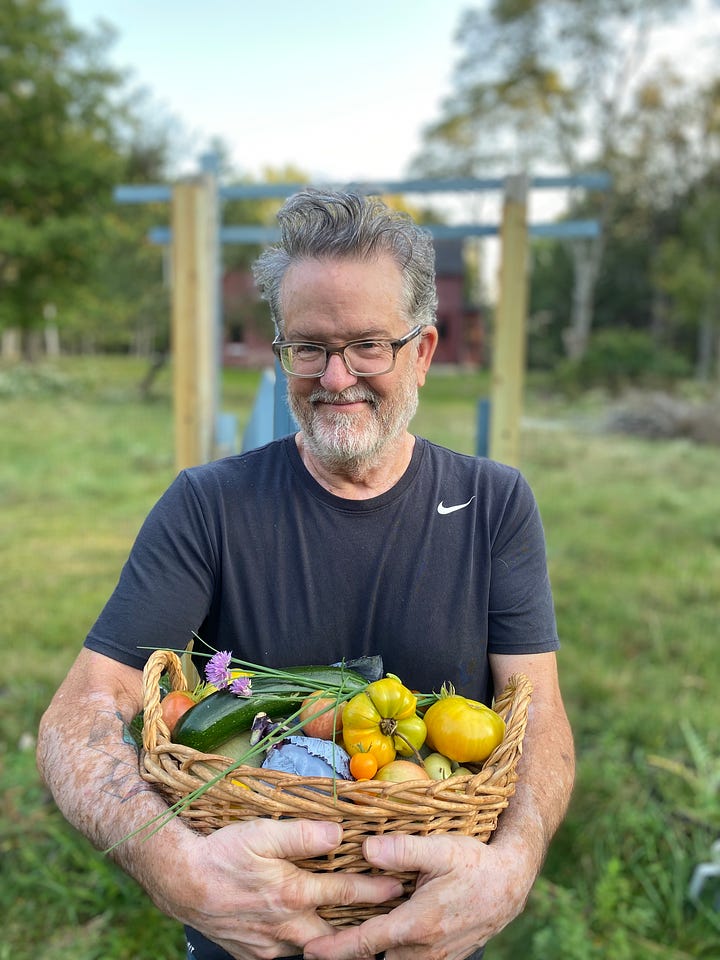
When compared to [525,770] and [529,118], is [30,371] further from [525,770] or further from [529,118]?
[525,770]

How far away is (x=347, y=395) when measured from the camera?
1.84m

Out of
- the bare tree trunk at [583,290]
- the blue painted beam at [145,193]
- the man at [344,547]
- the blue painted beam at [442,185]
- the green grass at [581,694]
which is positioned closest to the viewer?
the man at [344,547]

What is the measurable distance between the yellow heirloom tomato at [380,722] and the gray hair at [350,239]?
841 mm

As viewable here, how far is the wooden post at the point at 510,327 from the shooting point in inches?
166

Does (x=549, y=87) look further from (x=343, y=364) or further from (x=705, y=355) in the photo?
(x=343, y=364)

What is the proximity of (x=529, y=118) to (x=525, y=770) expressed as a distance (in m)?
29.0

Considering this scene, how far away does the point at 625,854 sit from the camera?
3279 millimetres

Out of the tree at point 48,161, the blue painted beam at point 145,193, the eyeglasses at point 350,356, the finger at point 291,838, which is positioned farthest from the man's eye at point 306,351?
the tree at point 48,161

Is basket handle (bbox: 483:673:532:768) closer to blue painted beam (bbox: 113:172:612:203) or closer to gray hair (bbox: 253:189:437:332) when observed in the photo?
gray hair (bbox: 253:189:437:332)

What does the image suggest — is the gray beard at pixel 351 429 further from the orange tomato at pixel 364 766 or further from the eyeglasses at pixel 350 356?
the orange tomato at pixel 364 766

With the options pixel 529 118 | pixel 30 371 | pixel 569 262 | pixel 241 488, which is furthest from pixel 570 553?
pixel 569 262

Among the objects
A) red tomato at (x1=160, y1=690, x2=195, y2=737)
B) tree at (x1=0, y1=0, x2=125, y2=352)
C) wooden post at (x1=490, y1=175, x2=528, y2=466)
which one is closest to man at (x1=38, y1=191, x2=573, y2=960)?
red tomato at (x1=160, y1=690, x2=195, y2=737)

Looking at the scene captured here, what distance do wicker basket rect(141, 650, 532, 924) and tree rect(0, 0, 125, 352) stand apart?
2054 centimetres

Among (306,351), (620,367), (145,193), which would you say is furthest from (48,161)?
(306,351)
